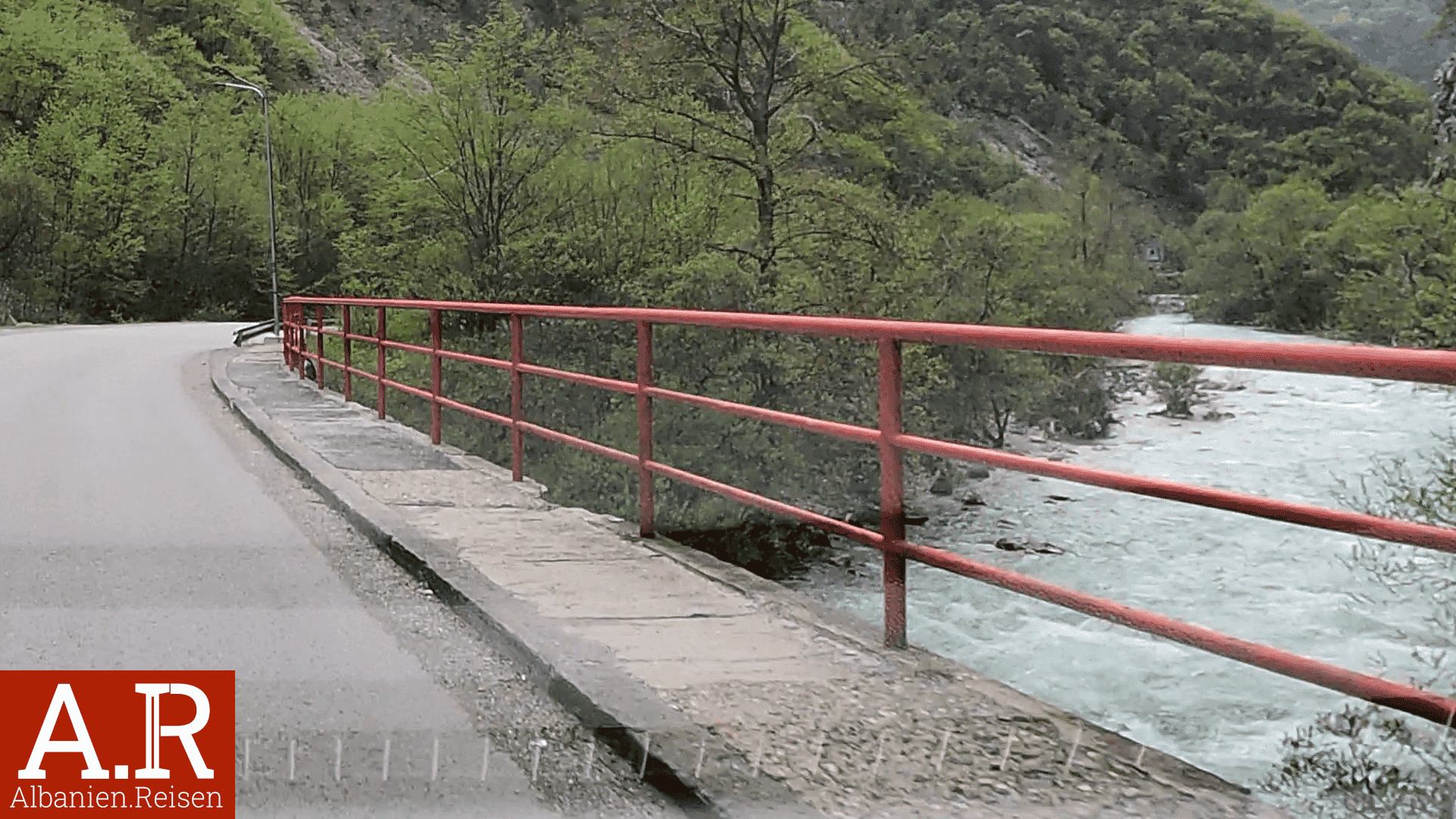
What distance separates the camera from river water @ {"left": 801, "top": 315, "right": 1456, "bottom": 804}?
14961 millimetres

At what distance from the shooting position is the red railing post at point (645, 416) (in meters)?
7.37

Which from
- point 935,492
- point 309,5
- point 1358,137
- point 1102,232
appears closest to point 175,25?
point 309,5

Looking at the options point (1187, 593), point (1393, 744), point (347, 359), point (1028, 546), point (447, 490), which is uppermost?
point (347, 359)

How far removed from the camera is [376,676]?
5176 mm

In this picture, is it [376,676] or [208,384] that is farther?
[208,384]

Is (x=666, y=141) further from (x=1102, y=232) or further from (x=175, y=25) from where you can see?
(x=175, y=25)

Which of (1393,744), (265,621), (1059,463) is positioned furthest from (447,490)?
(1393,744)

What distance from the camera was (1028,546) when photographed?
20.7m

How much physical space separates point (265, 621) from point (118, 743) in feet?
6.00

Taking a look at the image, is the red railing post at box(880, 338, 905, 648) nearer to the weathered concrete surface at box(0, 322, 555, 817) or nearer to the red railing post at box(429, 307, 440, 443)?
the weathered concrete surface at box(0, 322, 555, 817)

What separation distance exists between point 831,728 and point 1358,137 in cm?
10299

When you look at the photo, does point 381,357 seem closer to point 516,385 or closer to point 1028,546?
point 516,385

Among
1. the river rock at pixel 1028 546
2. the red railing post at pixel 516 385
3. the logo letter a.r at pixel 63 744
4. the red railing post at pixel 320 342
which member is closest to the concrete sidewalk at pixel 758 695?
the logo letter a.r at pixel 63 744

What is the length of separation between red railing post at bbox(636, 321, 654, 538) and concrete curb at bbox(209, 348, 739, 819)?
3.37 feet
